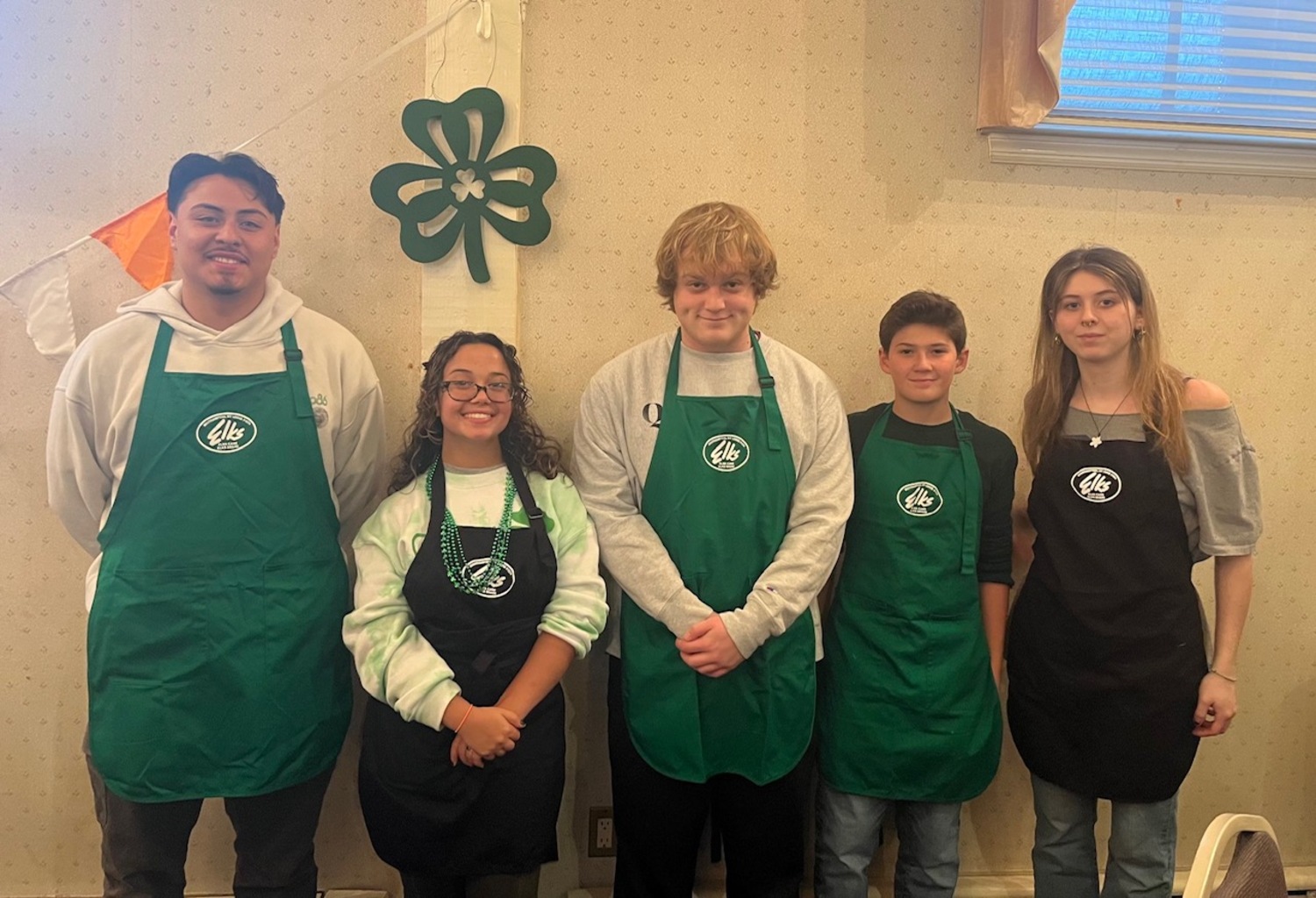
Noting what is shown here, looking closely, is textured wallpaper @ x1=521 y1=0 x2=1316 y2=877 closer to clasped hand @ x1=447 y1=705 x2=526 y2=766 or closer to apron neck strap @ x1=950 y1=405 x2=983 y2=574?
apron neck strap @ x1=950 y1=405 x2=983 y2=574

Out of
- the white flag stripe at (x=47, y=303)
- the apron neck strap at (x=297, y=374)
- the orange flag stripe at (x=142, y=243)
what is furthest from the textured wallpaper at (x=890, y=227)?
the white flag stripe at (x=47, y=303)

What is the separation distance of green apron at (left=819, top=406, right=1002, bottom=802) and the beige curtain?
755 millimetres

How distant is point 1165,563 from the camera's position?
1571 mm

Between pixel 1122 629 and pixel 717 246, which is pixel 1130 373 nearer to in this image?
pixel 1122 629

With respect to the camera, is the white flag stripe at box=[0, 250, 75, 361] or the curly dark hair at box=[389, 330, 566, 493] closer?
the curly dark hair at box=[389, 330, 566, 493]

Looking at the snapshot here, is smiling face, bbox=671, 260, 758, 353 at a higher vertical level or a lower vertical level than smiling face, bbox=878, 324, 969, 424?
higher

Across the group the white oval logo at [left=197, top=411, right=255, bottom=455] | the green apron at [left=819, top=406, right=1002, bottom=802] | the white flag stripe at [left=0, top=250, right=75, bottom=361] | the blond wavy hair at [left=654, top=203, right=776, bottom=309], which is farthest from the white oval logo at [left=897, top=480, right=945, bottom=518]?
the white flag stripe at [left=0, top=250, right=75, bottom=361]

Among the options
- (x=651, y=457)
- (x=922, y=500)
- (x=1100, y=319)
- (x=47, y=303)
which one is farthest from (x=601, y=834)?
(x=47, y=303)

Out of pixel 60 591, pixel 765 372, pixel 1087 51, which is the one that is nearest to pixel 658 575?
pixel 765 372

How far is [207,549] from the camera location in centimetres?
146

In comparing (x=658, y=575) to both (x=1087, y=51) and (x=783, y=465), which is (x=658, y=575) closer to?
(x=783, y=465)

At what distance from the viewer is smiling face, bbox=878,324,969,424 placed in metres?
1.61

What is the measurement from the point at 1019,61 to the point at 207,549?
75.8 inches

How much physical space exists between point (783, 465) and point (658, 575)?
12.4 inches
